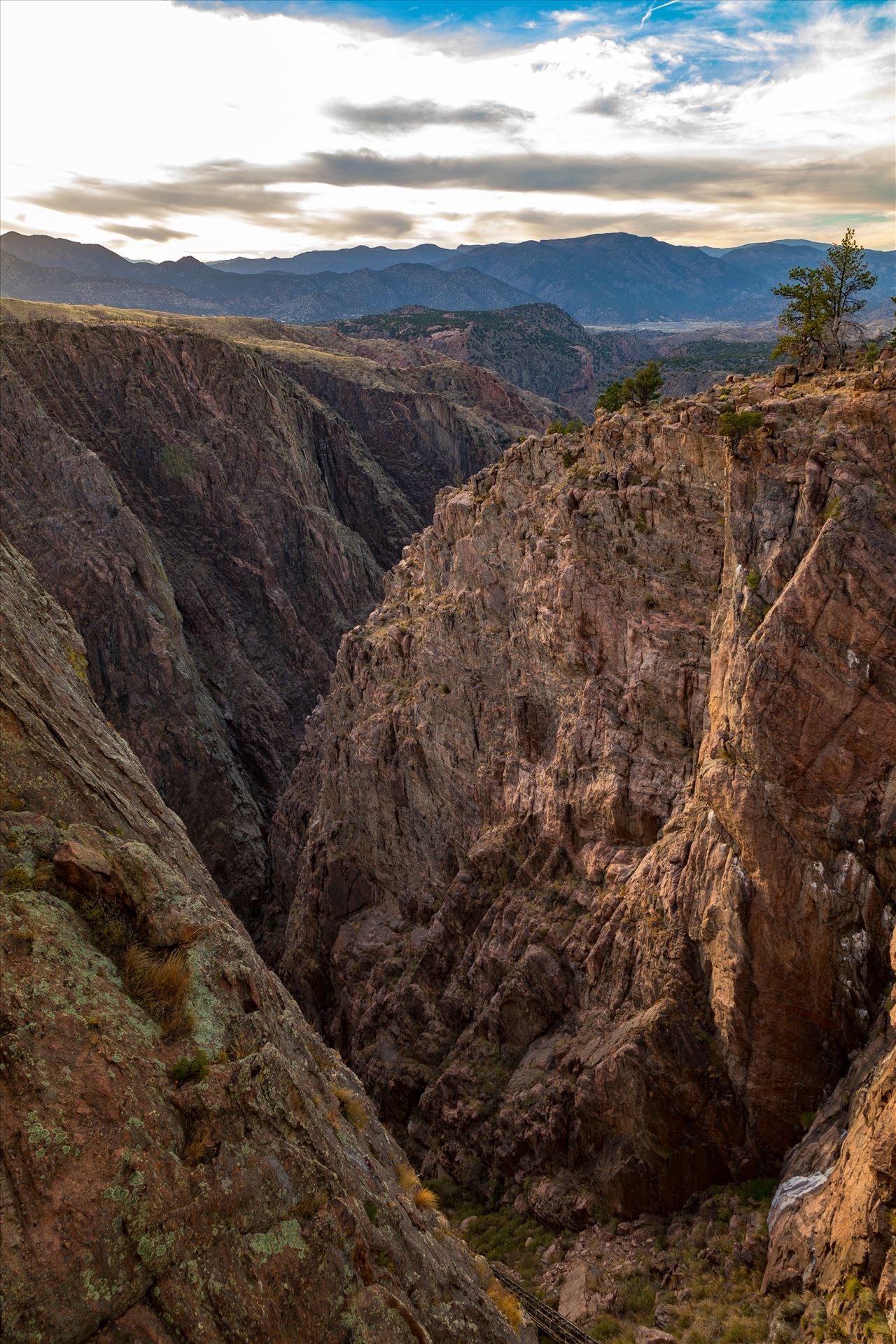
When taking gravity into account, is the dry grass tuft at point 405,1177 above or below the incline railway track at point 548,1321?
above

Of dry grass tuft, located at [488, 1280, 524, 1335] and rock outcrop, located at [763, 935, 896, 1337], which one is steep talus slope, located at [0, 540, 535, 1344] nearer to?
dry grass tuft, located at [488, 1280, 524, 1335]

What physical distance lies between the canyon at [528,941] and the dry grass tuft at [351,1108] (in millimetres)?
162

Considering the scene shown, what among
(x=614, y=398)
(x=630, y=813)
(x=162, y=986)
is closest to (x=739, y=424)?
(x=630, y=813)

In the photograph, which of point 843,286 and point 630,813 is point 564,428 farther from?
point 630,813

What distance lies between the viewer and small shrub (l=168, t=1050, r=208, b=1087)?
9.94 m

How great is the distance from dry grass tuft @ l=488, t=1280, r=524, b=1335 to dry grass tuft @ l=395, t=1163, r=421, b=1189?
2.46 m

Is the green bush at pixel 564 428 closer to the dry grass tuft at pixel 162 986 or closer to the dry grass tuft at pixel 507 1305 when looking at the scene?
the dry grass tuft at pixel 162 986

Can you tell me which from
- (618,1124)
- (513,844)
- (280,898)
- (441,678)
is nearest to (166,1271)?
(618,1124)

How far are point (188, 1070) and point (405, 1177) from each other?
32.4 feet

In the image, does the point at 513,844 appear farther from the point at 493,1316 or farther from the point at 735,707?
the point at 493,1316

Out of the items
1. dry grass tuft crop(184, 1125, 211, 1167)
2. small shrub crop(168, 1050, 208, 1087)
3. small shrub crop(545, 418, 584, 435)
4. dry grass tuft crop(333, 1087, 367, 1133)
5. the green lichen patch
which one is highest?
small shrub crop(545, 418, 584, 435)

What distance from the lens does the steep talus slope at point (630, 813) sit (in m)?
20.5

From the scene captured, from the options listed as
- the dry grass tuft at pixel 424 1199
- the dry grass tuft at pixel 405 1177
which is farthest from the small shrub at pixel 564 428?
the dry grass tuft at pixel 424 1199

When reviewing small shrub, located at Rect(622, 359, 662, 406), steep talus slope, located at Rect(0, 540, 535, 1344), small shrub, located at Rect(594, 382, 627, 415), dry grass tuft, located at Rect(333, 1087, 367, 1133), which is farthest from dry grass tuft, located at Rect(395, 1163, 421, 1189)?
small shrub, located at Rect(594, 382, 627, 415)
